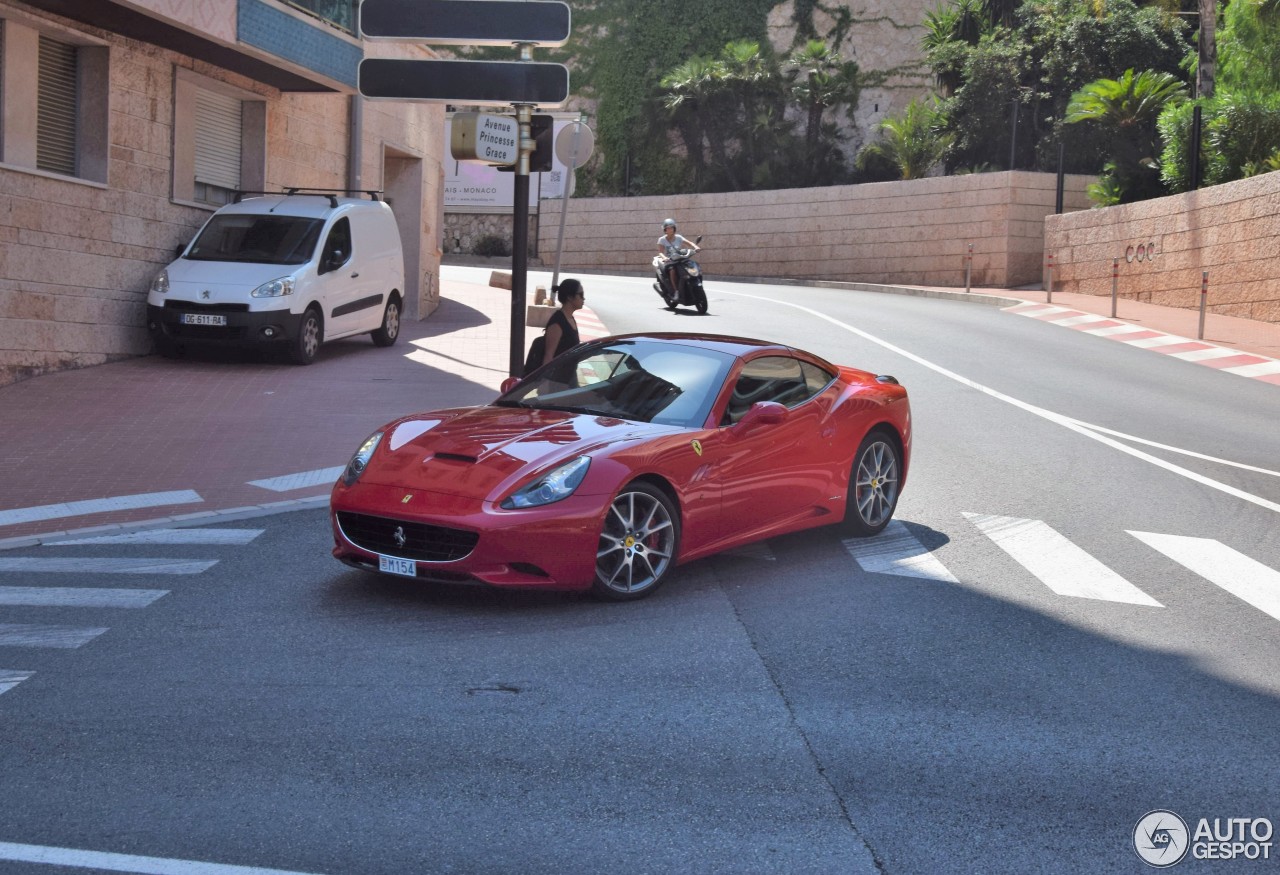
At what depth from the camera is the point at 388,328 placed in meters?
20.8

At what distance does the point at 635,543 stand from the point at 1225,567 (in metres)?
3.80

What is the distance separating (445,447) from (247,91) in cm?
1455

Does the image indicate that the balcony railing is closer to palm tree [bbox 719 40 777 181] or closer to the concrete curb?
the concrete curb

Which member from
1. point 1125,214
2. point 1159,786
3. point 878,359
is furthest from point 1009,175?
point 1159,786

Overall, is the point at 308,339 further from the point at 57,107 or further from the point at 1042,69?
the point at 1042,69

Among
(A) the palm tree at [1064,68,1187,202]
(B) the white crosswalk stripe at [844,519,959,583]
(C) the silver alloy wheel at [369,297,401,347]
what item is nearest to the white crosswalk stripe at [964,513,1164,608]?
(B) the white crosswalk stripe at [844,519,959,583]

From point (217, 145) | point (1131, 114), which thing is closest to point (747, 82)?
point (1131, 114)

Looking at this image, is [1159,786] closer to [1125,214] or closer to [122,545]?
[122,545]

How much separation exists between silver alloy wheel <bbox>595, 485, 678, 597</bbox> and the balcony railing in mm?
13740

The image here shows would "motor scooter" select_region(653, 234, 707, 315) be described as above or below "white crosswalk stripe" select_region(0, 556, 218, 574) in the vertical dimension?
above

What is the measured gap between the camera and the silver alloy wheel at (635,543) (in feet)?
23.6

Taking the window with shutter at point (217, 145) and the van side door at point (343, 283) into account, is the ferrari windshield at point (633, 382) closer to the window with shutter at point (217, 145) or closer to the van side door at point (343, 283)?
the van side door at point (343, 283)

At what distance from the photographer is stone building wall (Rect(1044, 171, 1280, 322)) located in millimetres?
25453

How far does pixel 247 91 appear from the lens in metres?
20.3
